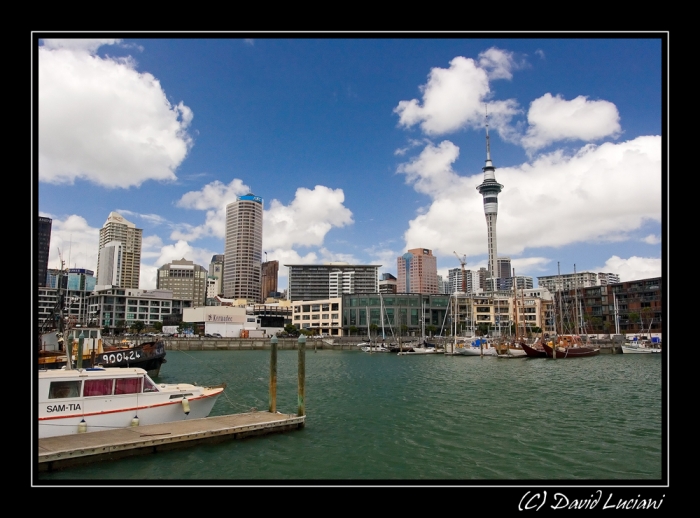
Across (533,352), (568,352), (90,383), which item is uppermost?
(90,383)

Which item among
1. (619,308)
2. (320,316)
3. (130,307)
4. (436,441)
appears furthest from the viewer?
(130,307)

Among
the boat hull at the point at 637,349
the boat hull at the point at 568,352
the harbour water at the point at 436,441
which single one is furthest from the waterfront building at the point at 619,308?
the harbour water at the point at 436,441

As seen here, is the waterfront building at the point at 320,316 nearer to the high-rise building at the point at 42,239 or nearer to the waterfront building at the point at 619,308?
the waterfront building at the point at 619,308

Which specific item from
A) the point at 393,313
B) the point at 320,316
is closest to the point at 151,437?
the point at 393,313

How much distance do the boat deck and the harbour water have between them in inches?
16.7

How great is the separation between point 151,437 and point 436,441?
12.2 meters

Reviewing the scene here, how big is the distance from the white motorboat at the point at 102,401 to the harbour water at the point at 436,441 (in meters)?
3.60

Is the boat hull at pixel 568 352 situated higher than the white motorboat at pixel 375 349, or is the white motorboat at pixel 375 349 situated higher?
the boat hull at pixel 568 352

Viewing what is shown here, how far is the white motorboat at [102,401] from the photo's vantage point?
63.9 ft

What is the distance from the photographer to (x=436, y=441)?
22.0m

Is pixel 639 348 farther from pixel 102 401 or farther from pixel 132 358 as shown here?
pixel 102 401

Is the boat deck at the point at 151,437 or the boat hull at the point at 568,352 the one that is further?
the boat hull at the point at 568,352

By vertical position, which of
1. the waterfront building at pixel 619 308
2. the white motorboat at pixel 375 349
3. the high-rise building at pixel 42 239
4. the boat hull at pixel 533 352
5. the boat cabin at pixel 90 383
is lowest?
the white motorboat at pixel 375 349
